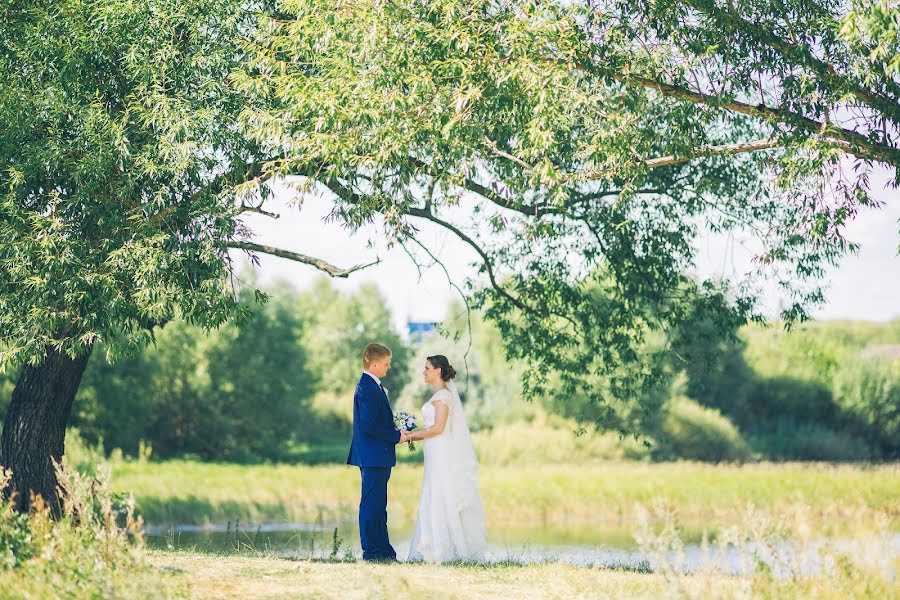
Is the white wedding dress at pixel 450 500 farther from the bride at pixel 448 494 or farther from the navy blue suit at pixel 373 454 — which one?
the navy blue suit at pixel 373 454

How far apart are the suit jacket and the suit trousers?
13cm

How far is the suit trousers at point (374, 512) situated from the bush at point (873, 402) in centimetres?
4090

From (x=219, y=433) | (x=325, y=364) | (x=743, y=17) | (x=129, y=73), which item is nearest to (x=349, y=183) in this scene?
(x=129, y=73)

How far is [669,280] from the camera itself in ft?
49.3

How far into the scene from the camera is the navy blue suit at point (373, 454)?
10.6 meters

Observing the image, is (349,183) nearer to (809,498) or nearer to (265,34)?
(265,34)

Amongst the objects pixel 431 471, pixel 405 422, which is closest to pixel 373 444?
pixel 405 422

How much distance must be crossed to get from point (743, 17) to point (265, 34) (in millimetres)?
5257

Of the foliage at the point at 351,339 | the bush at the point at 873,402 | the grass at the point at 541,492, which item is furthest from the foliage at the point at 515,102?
the foliage at the point at 351,339

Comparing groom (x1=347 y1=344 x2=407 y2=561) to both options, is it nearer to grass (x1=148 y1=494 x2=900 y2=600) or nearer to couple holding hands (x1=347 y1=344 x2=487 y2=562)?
couple holding hands (x1=347 y1=344 x2=487 y2=562)

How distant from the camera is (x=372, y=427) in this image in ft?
34.8

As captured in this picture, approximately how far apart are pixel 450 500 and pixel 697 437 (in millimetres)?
30100

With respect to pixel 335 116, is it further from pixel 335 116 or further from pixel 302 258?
pixel 302 258

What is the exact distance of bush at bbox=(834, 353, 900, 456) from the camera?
47.0 meters
